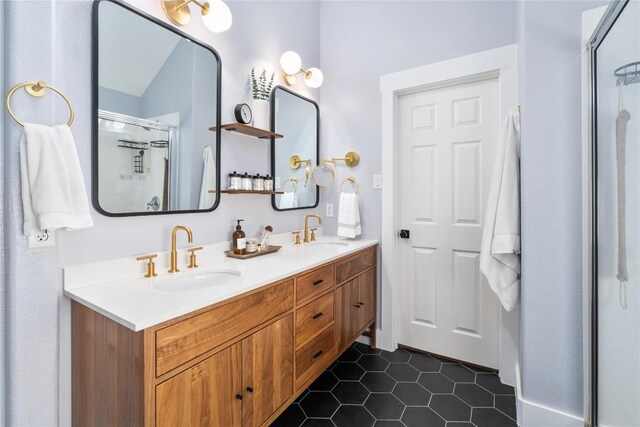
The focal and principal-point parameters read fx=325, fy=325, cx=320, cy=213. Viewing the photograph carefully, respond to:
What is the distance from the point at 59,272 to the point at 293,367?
1.07 m

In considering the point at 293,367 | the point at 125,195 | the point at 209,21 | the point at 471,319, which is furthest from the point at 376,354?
the point at 209,21

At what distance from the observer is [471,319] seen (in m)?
2.27

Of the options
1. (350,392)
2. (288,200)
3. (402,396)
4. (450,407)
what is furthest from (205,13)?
(450,407)

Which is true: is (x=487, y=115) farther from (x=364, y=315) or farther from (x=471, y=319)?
(x=364, y=315)

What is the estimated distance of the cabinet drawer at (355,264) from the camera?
201 centimetres

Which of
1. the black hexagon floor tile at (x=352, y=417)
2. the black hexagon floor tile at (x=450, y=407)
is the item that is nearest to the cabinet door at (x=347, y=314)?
the black hexagon floor tile at (x=352, y=417)

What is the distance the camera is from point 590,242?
4.71 feet

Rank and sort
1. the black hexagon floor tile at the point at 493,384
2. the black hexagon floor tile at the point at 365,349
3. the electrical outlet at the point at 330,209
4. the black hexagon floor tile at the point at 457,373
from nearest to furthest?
the black hexagon floor tile at the point at 493,384 < the black hexagon floor tile at the point at 457,373 < the black hexagon floor tile at the point at 365,349 < the electrical outlet at the point at 330,209

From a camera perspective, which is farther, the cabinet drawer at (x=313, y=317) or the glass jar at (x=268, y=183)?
the glass jar at (x=268, y=183)

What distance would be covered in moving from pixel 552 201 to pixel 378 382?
143cm

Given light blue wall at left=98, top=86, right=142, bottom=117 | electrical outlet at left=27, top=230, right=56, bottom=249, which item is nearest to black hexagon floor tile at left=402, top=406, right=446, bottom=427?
electrical outlet at left=27, top=230, right=56, bottom=249

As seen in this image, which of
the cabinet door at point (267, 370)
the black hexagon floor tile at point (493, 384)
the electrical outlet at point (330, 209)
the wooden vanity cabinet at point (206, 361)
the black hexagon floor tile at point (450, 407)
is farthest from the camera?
the electrical outlet at point (330, 209)

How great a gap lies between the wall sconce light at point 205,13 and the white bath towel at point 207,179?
2.05 feet

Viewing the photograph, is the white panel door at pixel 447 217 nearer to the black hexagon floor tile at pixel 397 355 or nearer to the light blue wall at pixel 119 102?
the black hexagon floor tile at pixel 397 355
